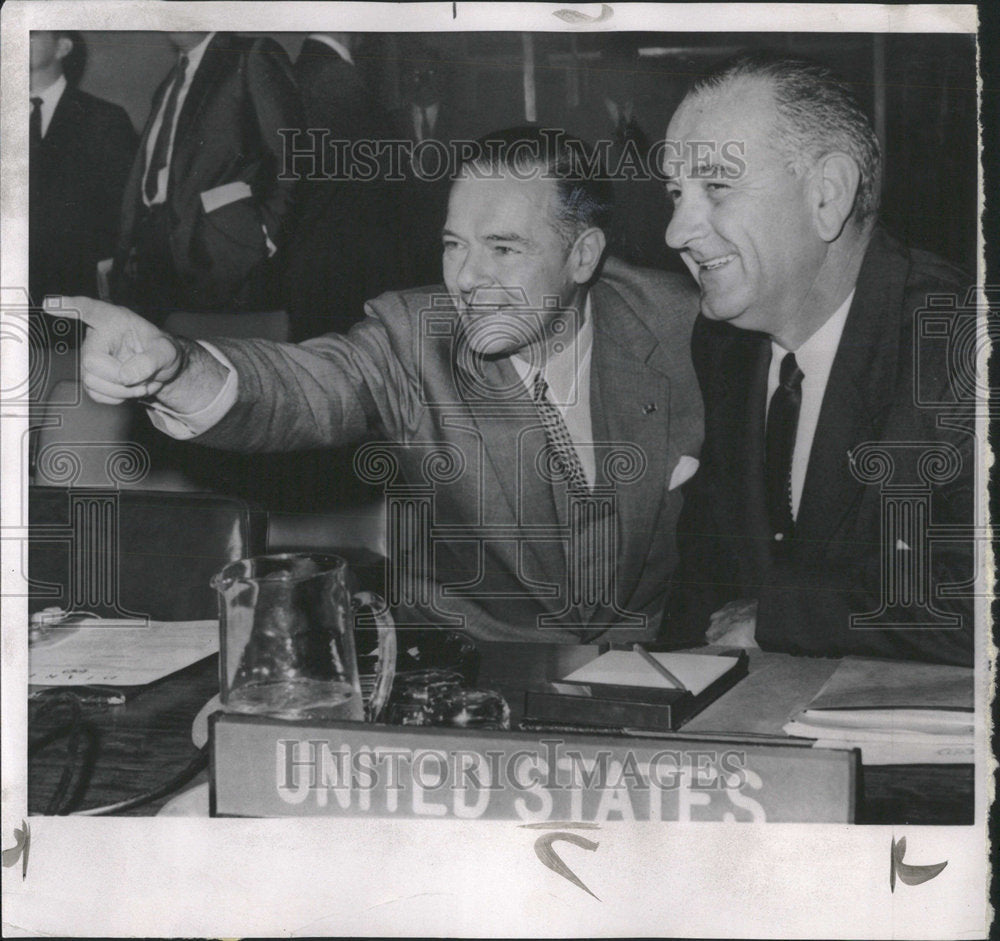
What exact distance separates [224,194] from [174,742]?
26.8 inches

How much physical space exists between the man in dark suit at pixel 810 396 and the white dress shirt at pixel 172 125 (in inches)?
23.6

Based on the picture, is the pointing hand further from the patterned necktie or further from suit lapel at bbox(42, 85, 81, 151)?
the patterned necktie

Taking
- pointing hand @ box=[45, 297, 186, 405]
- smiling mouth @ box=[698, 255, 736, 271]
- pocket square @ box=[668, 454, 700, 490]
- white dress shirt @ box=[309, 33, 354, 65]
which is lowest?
pocket square @ box=[668, 454, 700, 490]

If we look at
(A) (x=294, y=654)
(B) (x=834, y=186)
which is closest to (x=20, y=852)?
(A) (x=294, y=654)

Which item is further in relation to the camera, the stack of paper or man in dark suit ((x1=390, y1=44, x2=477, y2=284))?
man in dark suit ((x1=390, y1=44, x2=477, y2=284))

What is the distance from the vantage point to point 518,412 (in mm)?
1344

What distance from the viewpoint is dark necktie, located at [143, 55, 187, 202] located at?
1346 millimetres

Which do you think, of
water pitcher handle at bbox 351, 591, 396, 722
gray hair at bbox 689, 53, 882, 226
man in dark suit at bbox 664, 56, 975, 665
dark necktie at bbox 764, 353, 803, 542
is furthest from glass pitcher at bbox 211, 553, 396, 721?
gray hair at bbox 689, 53, 882, 226

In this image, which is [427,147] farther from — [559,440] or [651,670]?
[651,670]

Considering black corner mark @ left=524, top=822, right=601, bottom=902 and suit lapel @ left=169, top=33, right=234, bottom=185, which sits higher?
suit lapel @ left=169, top=33, right=234, bottom=185

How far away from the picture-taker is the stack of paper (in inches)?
48.1

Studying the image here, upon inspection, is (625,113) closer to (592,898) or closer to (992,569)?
(992,569)

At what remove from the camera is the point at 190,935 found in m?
1.33

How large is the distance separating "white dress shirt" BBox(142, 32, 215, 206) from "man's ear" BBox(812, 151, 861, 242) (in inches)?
30.7
